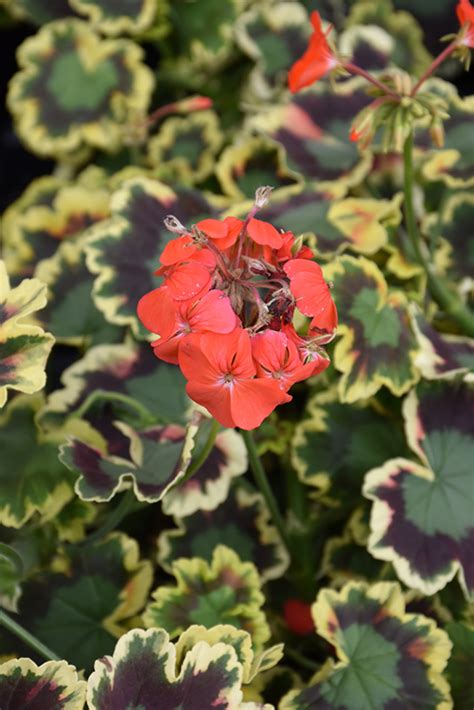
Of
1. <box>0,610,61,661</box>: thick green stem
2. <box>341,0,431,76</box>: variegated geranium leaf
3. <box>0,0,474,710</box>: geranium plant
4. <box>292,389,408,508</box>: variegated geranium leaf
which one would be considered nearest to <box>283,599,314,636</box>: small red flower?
<box>0,0,474,710</box>: geranium plant

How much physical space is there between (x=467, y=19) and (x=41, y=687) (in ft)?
2.41

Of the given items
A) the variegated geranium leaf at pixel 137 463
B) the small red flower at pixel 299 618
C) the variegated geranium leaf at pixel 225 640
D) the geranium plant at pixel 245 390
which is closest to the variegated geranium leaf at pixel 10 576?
the geranium plant at pixel 245 390

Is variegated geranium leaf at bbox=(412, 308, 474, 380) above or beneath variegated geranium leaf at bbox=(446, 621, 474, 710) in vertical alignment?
above

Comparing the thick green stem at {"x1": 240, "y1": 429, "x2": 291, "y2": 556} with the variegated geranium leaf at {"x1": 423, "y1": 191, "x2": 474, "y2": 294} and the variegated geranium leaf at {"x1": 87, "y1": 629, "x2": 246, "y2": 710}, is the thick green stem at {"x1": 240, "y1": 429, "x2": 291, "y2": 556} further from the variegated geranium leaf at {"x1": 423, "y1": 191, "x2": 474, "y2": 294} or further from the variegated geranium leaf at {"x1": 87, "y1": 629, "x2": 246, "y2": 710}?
the variegated geranium leaf at {"x1": 423, "y1": 191, "x2": 474, "y2": 294}

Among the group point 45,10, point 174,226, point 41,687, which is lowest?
point 41,687

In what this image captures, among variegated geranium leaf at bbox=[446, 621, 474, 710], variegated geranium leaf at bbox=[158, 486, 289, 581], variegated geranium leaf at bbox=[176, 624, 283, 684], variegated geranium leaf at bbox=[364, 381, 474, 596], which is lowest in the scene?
variegated geranium leaf at bbox=[446, 621, 474, 710]

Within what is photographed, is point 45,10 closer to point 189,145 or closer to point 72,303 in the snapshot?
point 189,145

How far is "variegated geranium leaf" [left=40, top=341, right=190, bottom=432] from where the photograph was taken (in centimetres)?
111

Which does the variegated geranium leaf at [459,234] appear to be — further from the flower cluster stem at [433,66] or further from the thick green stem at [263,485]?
the thick green stem at [263,485]

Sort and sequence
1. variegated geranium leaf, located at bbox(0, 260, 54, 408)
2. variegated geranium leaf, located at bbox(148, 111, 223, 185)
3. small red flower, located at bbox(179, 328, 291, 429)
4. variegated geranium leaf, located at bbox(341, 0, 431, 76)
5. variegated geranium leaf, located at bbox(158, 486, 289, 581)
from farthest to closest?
variegated geranium leaf, located at bbox(341, 0, 431, 76), variegated geranium leaf, located at bbox(148, 111, 223, 185), variegated geranium leaf, located at bbox(158, 486, 289, 581), variegated geranium leaf, located at bbox(0, 260, 54, 408), small red flower, located at bbox(179, 328, 291, 429)

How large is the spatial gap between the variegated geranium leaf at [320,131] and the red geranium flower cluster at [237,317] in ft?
1.69

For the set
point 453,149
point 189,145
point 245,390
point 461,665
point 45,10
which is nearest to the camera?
point 245,390

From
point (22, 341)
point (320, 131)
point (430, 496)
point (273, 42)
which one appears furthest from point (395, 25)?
point (22, 341)

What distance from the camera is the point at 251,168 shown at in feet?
4.50
